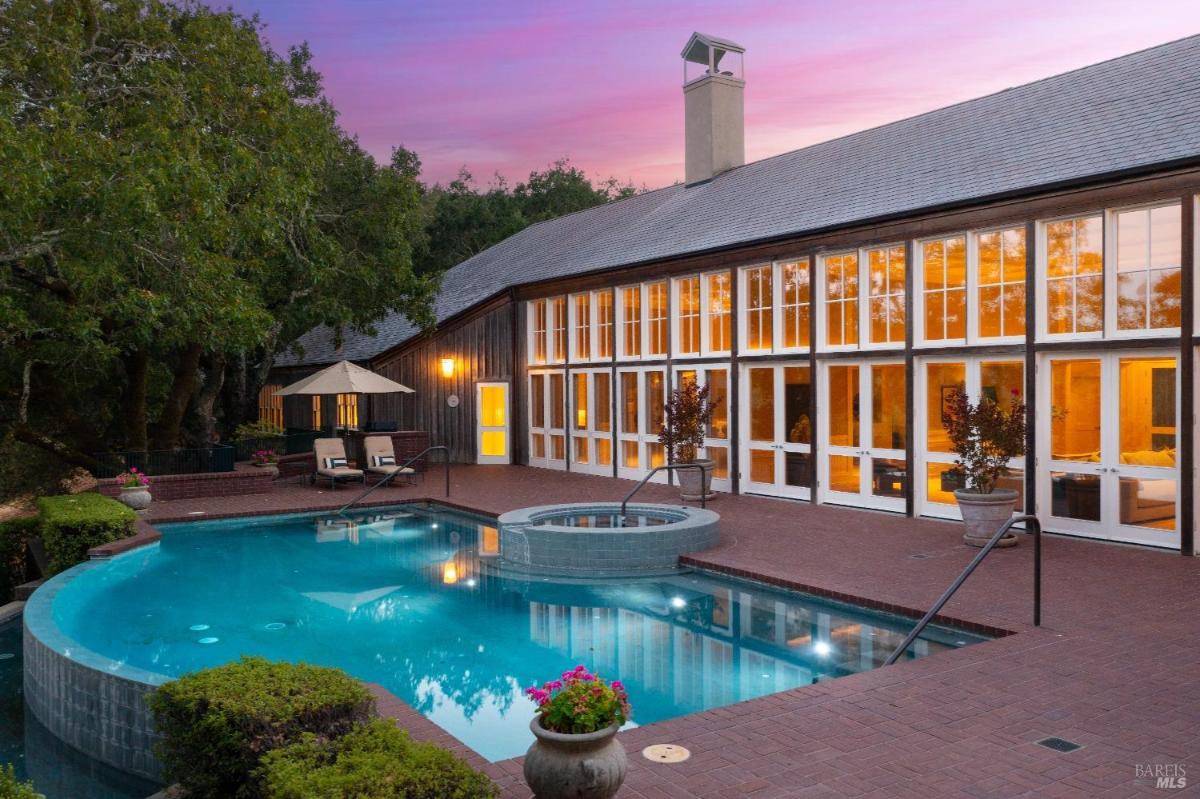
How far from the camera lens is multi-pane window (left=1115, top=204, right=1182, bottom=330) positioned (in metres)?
9.72

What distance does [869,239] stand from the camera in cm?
1289

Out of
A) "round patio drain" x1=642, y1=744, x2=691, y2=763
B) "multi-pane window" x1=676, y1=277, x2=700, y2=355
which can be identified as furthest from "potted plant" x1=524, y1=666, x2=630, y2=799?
"multi-pane window" x1=676, y1=277, x2=700, y2=355

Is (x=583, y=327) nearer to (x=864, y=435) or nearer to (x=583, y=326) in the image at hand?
(x=583, y=326)

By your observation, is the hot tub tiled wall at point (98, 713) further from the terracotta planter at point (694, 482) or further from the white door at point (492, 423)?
the white door at point (492, 423)

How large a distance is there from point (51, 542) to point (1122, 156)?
1301cm

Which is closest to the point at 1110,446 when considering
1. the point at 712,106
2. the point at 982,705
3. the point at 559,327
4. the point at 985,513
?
the point at 985,513

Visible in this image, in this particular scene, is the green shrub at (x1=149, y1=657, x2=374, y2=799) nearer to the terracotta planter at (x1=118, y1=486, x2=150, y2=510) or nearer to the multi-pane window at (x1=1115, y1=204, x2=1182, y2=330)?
the multi-pane window at (x1=1115, y1=204, x2=1182, y2=330)

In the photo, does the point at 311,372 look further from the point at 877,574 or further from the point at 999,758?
the point at 999,758

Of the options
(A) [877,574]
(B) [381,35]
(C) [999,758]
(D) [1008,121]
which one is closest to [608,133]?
(B) [381,35]

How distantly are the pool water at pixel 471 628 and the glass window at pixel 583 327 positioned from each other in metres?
7.68

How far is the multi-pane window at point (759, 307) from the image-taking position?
575 inches

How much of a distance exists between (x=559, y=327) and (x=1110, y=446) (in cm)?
1182

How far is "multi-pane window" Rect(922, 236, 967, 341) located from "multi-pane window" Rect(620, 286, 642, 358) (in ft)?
20.9

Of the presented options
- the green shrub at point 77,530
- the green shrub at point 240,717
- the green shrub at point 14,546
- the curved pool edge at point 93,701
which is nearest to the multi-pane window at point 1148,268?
the green shrub at point 240,717
